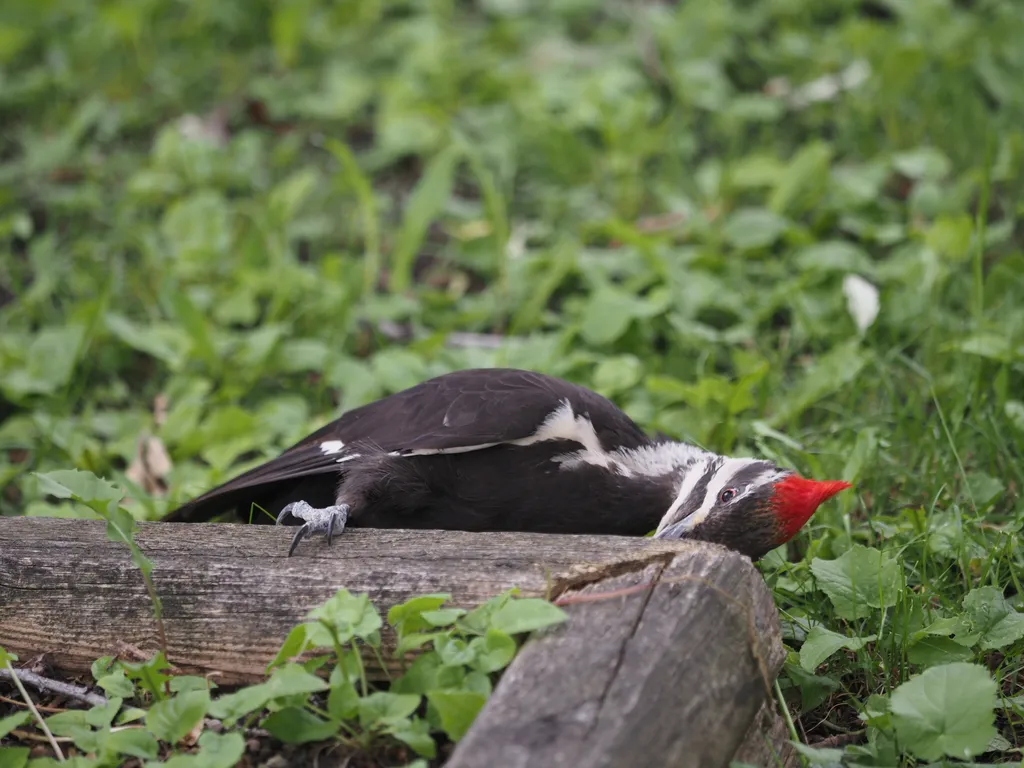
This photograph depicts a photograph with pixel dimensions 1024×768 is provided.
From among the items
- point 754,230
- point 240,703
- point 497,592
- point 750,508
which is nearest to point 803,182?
point 754,230

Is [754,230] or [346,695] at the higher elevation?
[346,695]

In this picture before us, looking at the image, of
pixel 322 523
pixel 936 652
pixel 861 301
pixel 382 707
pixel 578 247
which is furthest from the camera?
pixel 578 247

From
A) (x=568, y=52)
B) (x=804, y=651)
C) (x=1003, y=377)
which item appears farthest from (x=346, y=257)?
(x=804, y=651)

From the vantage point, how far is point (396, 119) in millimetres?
6387

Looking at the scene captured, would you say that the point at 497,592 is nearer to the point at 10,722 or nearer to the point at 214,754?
the point at 214,754

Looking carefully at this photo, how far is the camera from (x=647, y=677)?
7.29 feet

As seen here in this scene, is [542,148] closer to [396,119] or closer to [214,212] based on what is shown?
[396,119]

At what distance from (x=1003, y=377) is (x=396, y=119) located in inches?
139

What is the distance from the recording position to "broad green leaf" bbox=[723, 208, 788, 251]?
17.5 ft

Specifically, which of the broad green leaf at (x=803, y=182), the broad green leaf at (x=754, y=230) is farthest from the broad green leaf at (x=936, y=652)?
the broad green leaf at (x=803, y=182)

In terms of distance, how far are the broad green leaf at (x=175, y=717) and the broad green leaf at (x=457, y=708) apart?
442 mm

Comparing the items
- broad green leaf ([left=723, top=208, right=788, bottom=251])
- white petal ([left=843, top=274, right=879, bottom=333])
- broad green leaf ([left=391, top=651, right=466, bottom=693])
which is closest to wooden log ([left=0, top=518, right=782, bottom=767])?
broad green leaf ([left=391, top=651, right=466, bottom=693])

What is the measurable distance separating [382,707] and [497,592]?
36cm

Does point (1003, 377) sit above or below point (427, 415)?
below
